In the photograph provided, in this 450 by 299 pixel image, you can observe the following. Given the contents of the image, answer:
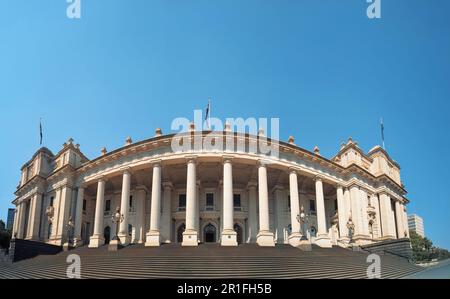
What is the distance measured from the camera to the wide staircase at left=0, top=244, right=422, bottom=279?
21531 mm

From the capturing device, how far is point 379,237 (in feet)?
145

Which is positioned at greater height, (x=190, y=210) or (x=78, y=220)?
(x=78, y=220)

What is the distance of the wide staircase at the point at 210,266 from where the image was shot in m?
21.5

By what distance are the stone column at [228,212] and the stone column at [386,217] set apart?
2179 centimetres

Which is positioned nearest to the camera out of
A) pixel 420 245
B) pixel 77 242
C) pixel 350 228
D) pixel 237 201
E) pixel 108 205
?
pixel 350 228

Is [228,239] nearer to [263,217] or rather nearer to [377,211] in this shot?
[263,217]

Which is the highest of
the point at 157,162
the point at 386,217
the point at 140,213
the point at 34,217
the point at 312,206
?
the point at 157,162

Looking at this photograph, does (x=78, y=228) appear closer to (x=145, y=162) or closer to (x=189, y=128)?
(x=145, y=162)

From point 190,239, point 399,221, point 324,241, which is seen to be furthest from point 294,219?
point 399,221

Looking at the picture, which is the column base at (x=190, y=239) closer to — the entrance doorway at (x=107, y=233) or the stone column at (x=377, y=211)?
the entrance doorway at (x=107, y=233)

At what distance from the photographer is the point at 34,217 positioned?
44562 mm

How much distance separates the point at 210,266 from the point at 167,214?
69.9 ft
